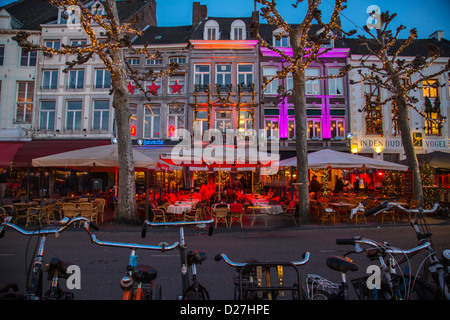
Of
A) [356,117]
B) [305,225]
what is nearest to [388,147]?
[356,117]

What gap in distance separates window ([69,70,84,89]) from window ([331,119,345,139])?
2117 cm

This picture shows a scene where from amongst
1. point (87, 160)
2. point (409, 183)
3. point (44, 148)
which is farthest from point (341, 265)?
point (44, 148)

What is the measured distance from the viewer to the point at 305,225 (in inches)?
435

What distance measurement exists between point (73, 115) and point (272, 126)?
651 inches

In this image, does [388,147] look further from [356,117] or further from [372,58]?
[372,58]

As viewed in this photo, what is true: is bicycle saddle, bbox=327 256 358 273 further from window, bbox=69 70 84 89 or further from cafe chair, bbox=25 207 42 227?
window, bbox=69 70 84 89

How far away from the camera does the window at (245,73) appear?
23.0 meters

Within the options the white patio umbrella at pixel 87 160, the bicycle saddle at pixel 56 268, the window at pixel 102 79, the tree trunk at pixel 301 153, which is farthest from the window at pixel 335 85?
the bicycle saddle at pixel 56 268

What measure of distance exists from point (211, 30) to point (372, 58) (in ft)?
44.9

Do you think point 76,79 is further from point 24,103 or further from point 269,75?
point 269,75

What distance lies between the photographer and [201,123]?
22.8m

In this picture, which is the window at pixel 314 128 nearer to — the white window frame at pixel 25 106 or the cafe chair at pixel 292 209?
the cafe chair at pixel 292 209

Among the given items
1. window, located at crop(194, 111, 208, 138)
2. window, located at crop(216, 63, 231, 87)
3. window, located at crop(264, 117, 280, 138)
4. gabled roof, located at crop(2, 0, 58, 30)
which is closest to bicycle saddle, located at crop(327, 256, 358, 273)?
window, located at crop(264, 117, 280, 138)

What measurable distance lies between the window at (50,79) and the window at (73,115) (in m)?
1.97
